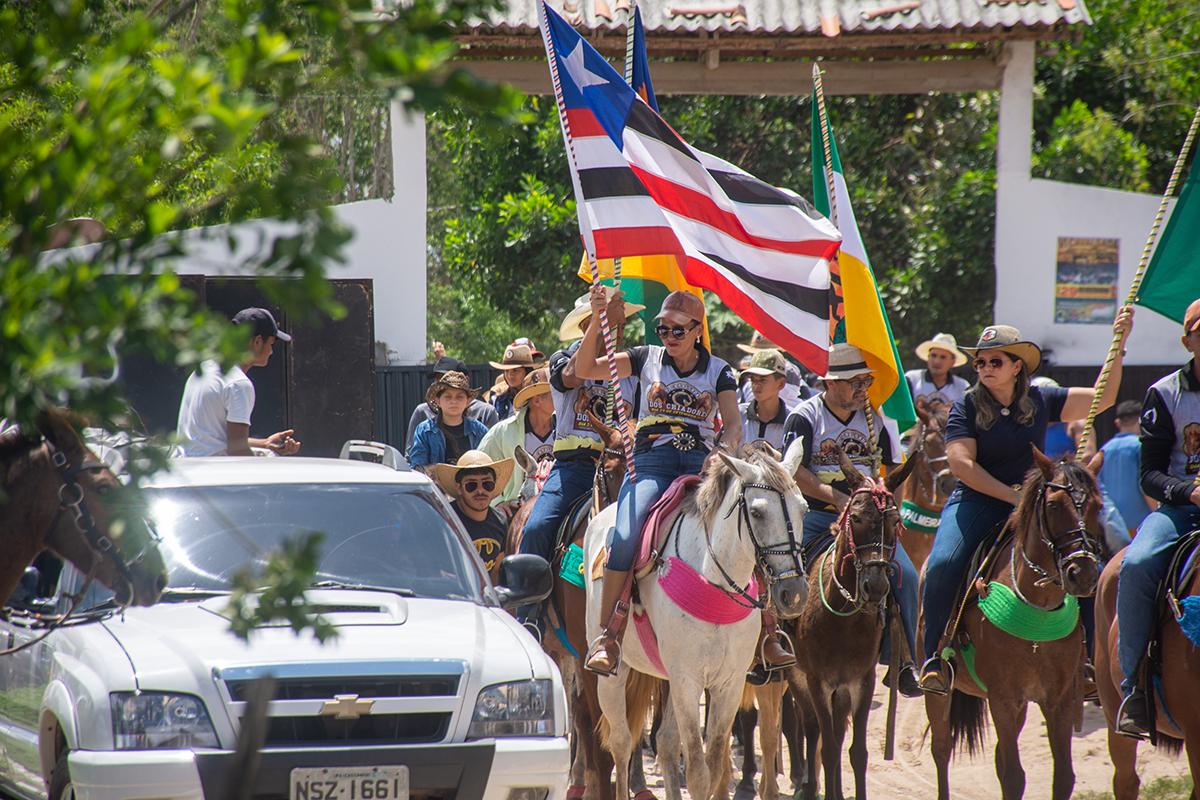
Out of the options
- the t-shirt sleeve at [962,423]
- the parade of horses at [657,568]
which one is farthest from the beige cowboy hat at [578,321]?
the t-shirt sleeve at [962,423]

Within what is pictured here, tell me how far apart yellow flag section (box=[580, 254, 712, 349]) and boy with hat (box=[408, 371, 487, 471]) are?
1950 mm

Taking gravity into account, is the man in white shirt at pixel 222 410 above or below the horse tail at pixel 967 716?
above

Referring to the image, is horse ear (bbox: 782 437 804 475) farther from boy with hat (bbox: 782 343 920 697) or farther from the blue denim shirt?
the blue denim shirt

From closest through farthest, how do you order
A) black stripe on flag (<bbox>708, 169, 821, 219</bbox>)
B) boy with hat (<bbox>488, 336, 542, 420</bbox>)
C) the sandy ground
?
black stripe on flag (<bbox>708, 169, 821, 219</bbox>), the sandy ground, boy with hat (<bbox>488, 336, 542, 420</bbox>)

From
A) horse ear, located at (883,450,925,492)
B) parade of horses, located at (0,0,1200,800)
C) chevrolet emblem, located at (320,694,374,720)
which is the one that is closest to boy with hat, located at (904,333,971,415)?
parade of horses, located at (0,0,1200,800)

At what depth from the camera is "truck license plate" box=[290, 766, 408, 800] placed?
5496 millimetres

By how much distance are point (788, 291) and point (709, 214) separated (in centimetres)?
70

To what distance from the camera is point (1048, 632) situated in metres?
7.86

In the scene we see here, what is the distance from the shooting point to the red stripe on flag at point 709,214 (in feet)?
29.0

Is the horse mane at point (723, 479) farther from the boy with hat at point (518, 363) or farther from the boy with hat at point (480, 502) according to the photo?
the boy with hat at point (518, 363)

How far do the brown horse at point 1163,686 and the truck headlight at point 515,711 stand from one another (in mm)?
3060

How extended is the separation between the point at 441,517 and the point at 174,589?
1376 millimetres

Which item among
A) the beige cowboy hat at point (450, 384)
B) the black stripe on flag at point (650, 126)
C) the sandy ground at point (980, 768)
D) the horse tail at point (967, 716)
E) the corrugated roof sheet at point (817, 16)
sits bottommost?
the sandy ground at point (980, 768)

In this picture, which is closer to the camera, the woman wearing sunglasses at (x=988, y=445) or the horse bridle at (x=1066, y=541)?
the horse bridle at (x=1066, y=541)
